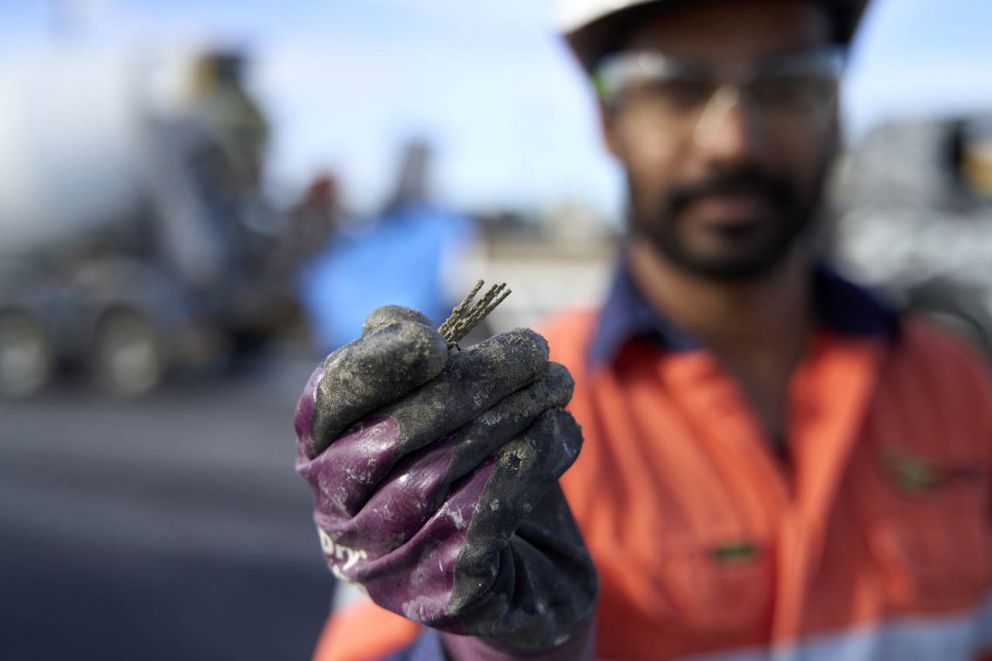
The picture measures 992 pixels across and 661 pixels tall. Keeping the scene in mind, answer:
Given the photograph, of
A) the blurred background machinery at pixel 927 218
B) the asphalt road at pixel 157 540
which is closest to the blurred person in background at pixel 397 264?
the asphalt road at pixel 157 540

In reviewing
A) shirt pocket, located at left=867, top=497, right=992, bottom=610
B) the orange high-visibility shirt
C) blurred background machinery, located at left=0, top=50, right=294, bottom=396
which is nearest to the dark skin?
the orange high-visibility shirt

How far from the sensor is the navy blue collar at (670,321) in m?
1.87

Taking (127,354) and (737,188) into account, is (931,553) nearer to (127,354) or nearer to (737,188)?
(737,188)

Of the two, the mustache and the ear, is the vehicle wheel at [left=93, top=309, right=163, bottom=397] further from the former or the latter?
the mustache

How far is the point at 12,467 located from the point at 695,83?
686 centimetres

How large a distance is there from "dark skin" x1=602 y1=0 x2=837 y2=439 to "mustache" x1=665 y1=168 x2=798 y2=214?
0.01 meters

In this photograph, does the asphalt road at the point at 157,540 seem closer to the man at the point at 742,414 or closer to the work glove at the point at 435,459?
the man at the point at 742,414

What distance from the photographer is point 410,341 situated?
95 cm

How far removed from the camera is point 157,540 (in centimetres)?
527

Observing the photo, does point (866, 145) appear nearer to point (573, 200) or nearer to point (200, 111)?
point (200, 111)

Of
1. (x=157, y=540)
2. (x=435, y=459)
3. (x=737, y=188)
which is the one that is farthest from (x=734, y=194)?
(x=157, y=540)

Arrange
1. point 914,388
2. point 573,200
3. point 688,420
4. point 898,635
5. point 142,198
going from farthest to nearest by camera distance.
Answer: point 573,200
point 142,198
point 914,388
point 688,420
point 898,635

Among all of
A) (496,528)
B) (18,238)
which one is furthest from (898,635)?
(18,238)

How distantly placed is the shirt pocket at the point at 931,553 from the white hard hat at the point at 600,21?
3.78 feet
